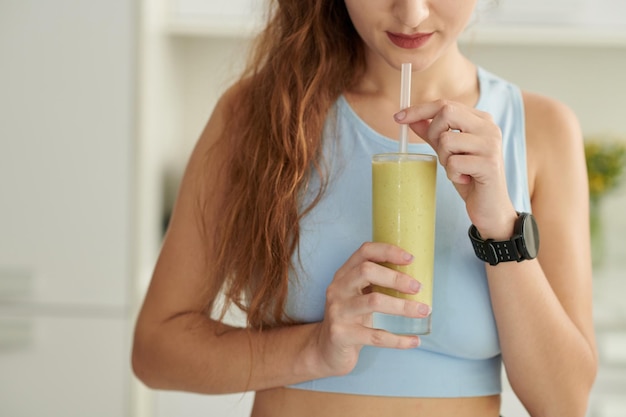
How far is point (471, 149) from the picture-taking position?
104 cm

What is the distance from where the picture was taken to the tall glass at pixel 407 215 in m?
1.07

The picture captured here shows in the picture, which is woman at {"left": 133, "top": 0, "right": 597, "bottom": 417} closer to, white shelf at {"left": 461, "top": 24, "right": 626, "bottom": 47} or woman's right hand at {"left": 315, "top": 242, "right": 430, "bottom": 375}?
woman's right hand at {"left": 315, "top": 242, "right": 430, "bottom": 375}

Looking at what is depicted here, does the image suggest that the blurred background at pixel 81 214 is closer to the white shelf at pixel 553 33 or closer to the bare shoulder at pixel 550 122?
the white shelf at pixel 553 33

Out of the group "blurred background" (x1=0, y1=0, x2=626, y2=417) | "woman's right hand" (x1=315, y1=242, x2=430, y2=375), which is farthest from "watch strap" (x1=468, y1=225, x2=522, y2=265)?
"blurred background" (x1=0, y1=0, x2=626, y2=417)

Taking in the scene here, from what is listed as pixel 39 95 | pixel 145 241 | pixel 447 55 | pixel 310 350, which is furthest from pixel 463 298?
pixel 39 95

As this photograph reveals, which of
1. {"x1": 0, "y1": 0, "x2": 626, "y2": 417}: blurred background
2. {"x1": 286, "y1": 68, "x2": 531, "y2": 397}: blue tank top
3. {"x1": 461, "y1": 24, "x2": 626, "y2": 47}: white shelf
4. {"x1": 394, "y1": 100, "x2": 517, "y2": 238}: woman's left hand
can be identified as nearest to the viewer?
{"x1": 394, "y1": 100, "x2": 517, "y2": 238}: woman's left hand

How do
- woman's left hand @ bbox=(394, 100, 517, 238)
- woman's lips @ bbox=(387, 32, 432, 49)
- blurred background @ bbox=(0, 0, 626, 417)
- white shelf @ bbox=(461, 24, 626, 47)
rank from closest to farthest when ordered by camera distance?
woman's left hand @ bbox=(394, 100, 517, 238) < woman's lips @ bbox=(387, 32, 432, 49) < blurred background @ bbox=(0, 0, 626, 417) < white shelf @ bbox=(461, 24, 626, 47)

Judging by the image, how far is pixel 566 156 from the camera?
4.27ft

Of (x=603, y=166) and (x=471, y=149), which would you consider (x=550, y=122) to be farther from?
(x=603, y=166)

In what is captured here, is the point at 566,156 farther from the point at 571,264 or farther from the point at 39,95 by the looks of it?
the point at 39,95

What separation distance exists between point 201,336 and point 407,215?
0.42 metres

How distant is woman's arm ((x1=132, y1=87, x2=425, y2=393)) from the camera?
123cm

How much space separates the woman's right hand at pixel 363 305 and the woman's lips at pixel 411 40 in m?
0.27

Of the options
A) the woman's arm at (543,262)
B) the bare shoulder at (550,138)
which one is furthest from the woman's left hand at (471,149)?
the bare shoulder at (550,138)
